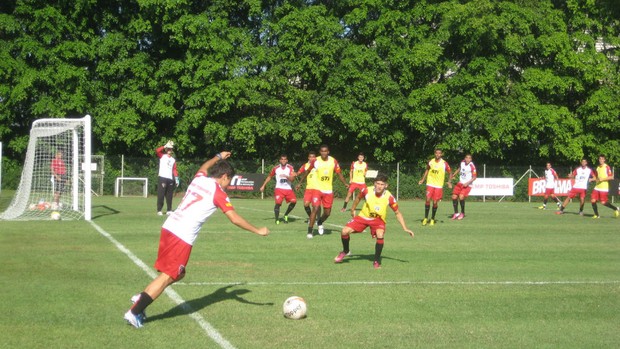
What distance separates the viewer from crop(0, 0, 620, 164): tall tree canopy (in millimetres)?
39312

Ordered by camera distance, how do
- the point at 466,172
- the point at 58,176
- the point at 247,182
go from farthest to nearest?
the point at 247,182 → the point at 466,172 → the point at 58,176

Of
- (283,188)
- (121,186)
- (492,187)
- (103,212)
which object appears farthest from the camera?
(492,187)

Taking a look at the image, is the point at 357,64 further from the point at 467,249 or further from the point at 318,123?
the point at 467,249

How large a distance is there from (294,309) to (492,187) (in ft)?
119

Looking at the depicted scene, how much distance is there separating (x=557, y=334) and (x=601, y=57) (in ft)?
125

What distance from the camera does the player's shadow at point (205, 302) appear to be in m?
8.78

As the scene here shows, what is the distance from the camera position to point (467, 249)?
1611 centimetres

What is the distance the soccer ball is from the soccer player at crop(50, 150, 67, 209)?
53.1 ft

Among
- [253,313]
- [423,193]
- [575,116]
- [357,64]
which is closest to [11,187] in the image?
[357,64]

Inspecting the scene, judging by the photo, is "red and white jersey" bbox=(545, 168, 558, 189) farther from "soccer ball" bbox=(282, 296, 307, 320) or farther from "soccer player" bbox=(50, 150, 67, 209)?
"soccer ball" bbox=(282, 296, 307, 320)

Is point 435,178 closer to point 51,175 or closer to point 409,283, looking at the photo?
point 51,175

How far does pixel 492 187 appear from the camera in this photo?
143 feet

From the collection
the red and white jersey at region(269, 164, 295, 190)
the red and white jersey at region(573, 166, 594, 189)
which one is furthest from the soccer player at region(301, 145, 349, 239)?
the red and white jersey at region(573, 166, 594, 189)

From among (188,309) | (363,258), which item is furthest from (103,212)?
(188,309)
